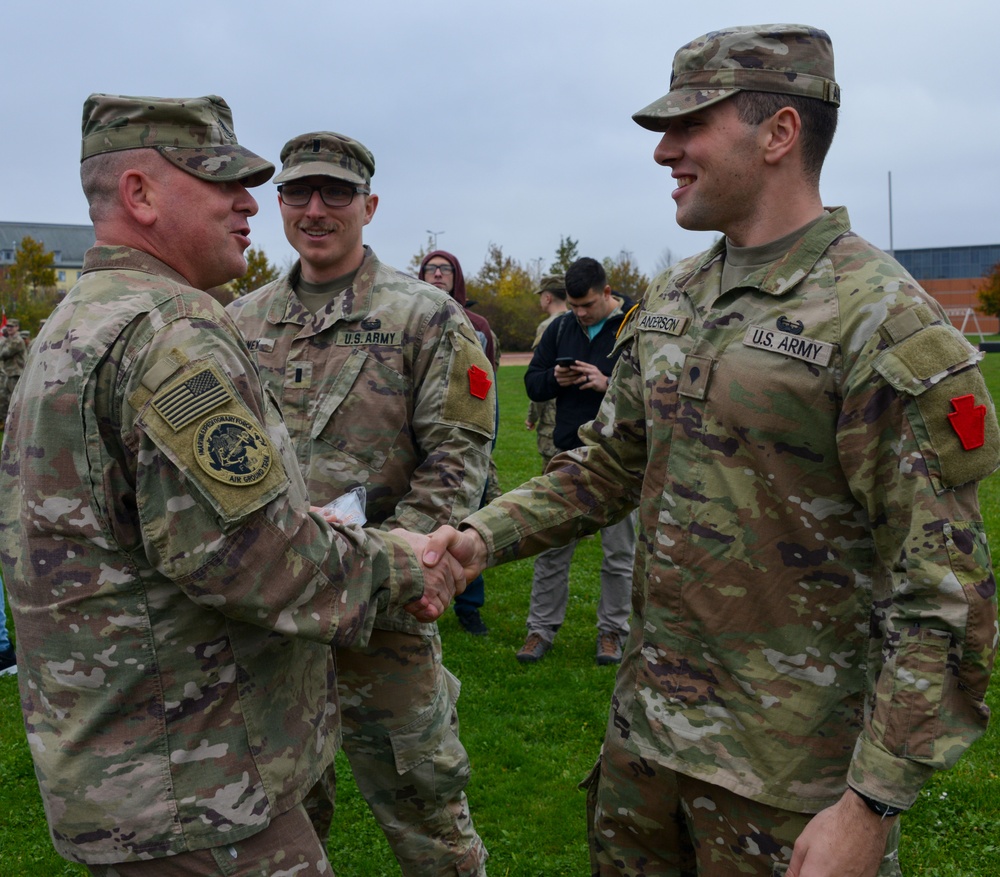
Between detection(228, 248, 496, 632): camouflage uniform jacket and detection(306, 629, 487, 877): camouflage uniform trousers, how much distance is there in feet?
0.74

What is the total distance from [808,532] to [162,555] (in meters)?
1.50

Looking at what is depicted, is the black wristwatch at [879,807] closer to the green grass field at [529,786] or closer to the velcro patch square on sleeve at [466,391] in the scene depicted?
the velcro patch square on sleeve at [466,391]

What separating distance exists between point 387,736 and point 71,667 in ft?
4.67

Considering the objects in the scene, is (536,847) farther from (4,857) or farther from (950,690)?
(950,690)

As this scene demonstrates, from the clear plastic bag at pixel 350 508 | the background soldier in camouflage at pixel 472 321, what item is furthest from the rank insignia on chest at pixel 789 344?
the background soldier in camouflage at pixel 472 321

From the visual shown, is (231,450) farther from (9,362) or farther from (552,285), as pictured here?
(9,362)

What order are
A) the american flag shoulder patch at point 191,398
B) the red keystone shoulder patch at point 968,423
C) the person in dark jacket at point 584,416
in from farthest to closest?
1. the person in dark jacket at point 584,416
2. the american flag shoulder patch at point 191,398
3. the red keystone shoulder patch at point 968,423

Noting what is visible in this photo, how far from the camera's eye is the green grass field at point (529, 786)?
4.14 meters

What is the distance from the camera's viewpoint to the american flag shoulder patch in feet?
6.68

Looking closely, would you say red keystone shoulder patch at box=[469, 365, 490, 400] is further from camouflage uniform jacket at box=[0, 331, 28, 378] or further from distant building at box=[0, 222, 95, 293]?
distant building at box=[0, 222, 95, 293]

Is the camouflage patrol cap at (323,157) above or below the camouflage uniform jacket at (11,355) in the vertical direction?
above

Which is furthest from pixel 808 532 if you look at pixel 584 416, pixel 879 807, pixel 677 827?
pixel 584 416

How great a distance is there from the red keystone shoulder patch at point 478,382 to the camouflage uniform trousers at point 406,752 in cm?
96

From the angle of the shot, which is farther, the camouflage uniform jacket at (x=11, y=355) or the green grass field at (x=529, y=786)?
the camouflage uniform jacket at (x=11, y=355)
